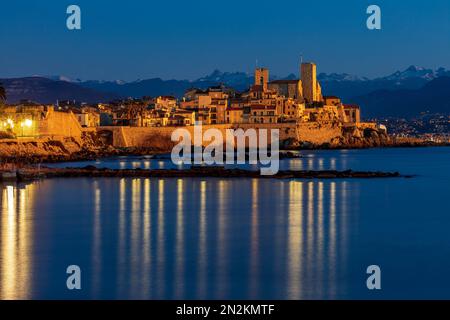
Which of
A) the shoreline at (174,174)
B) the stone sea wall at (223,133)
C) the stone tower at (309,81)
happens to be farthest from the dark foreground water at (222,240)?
the stone tower at (309,81)

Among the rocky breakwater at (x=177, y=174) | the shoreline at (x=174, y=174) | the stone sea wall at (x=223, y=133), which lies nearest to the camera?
the shoreline at (x=174, y=174)

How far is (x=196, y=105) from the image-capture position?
219 feet

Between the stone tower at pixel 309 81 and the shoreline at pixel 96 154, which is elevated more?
the stone tower at pixel 309 81

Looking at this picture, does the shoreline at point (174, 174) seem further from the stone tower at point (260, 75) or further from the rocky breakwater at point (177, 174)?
the stone tower at point (260, 75)

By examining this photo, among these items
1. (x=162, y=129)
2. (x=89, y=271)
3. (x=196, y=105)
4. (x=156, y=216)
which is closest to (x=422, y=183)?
(x=156, y=216)

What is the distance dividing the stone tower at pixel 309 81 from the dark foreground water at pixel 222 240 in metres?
47.4

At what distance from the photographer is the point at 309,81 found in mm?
78750

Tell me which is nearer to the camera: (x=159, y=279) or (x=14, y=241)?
(x=159, y=279)

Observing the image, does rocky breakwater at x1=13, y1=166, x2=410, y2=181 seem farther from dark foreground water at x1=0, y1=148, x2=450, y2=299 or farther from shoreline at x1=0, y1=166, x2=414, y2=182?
dark foreground water at x1=0, y1=148, x2=450, y2=299

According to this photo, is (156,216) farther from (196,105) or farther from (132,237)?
(196,105)

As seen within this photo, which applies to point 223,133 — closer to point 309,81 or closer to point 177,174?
point 309,81

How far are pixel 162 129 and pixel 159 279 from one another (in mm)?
45698

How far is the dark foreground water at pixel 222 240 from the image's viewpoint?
45.5 ft
